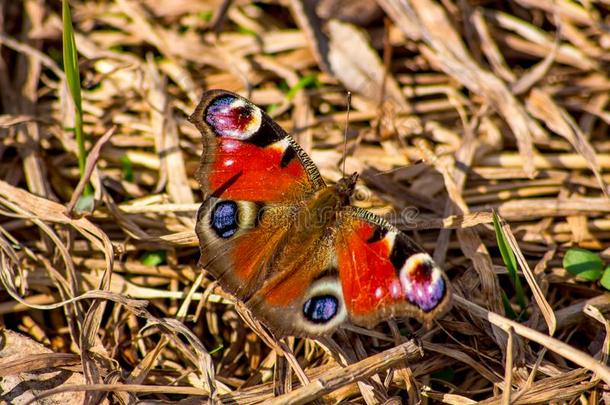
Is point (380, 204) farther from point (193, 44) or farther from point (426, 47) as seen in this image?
point (193, 44)

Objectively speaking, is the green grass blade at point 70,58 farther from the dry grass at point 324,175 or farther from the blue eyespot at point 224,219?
the blue eyespot at point 224,219

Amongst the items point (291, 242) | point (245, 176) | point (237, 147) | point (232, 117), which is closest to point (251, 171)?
point (245, 176)

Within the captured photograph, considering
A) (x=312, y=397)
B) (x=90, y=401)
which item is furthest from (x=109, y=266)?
(x=312, y=397)

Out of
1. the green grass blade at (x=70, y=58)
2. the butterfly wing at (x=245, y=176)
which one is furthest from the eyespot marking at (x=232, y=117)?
the green grass blade at (x=70, y=58)

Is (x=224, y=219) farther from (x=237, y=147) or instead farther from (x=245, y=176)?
(x=237, y=147)

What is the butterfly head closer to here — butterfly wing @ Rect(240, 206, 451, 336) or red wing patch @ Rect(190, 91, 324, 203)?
butterfly wing @ Rect(240, 206, 451, 336)

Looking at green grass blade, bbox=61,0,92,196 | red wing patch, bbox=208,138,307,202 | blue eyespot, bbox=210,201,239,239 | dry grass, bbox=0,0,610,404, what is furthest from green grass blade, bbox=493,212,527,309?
green grass blade, bbox=61,0,92,196
